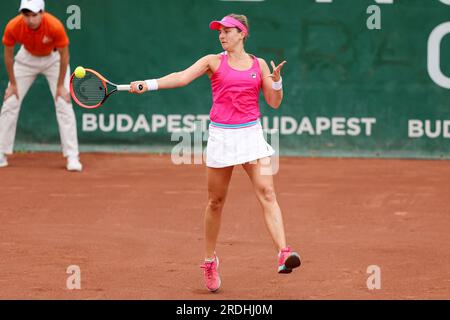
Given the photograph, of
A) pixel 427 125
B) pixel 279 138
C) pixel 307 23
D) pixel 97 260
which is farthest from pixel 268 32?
pixel 97 260

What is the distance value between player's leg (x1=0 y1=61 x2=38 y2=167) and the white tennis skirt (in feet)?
19.8

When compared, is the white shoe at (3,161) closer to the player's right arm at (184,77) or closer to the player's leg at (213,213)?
the player's leg at (213,213)

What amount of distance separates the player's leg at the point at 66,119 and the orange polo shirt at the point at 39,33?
511 millimetres

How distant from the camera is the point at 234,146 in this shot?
24.1 ft

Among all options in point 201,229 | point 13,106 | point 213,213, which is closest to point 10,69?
point 13,106

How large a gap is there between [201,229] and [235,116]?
9.11 ft

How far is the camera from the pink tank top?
737 cm

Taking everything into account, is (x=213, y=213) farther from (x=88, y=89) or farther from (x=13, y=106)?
(x=13, y=106)

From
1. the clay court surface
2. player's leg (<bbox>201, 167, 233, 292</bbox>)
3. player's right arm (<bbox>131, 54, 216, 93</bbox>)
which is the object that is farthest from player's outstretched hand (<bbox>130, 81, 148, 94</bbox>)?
the clay court surface

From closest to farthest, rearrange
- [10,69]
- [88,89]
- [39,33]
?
[88,89], [39,33], [10,69]

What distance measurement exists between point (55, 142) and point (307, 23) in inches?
147

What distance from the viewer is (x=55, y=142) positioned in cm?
1470

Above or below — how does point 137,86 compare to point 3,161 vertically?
above

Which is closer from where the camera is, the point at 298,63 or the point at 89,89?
the point at 89,89
